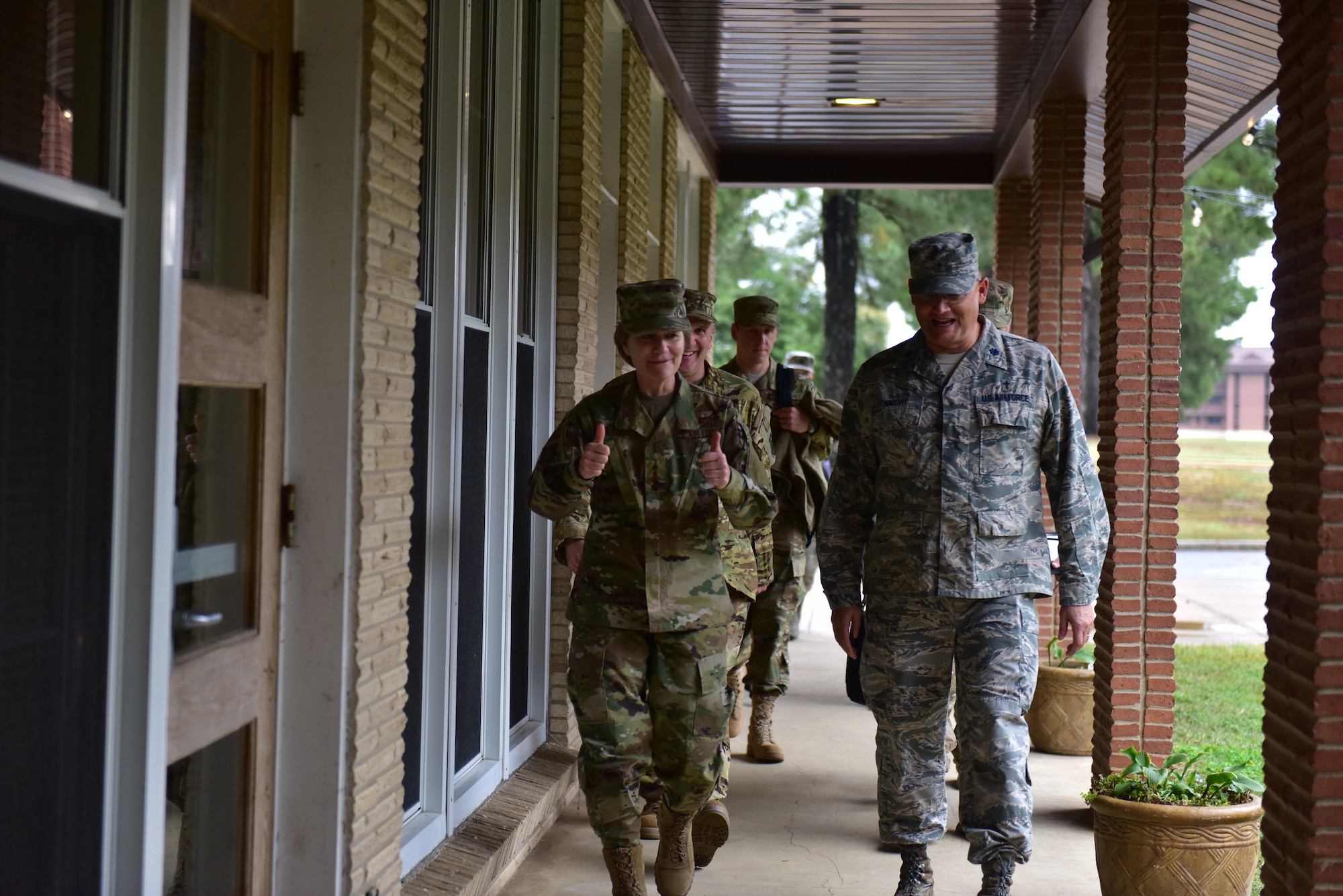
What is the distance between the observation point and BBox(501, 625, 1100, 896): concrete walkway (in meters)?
4.77

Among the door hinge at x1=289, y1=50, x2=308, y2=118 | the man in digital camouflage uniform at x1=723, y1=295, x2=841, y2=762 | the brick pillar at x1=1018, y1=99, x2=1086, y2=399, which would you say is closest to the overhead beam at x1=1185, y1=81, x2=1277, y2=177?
the brick pillar at x1=1018, y1=99, x2=1086, y2=399

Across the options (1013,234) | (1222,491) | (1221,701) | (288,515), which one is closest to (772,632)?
(288,515)

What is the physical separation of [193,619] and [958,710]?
2406mm

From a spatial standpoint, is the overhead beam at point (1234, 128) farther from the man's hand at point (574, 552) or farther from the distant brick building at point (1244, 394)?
the distant brick building at point (1244, 394)

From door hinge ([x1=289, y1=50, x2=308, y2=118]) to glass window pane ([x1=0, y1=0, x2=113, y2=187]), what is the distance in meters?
0.81

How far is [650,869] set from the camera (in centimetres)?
489

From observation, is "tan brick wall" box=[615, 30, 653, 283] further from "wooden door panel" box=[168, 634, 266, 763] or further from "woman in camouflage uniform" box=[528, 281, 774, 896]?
"wooden door panel" box=[168, 634, 266, 763]

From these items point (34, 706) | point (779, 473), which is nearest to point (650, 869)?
point (779, 473)

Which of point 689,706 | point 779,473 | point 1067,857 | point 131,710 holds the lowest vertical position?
point 1067,857

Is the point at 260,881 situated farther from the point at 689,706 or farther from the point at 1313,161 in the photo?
the point at 1313,161

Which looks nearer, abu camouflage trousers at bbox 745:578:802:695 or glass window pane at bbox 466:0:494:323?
glass window pane at bbox 466:0:494:323

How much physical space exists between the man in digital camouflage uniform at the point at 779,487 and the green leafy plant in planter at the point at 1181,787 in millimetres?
2115

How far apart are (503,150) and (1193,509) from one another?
2900 centimetres

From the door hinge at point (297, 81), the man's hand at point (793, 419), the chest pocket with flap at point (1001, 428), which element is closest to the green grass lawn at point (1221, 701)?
the man's hand at point (793, 419)
